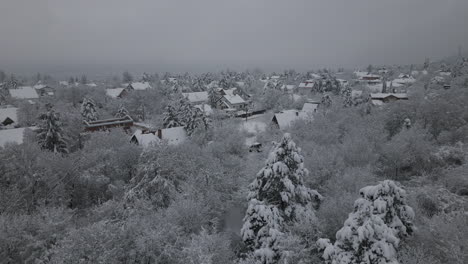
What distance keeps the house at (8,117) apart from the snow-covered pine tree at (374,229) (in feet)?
175

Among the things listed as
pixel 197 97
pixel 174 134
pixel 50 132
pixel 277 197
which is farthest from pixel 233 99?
pixel 277 197

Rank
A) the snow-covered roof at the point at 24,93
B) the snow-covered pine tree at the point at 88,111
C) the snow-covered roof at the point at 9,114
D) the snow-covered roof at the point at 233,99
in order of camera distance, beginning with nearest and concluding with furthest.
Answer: the snow-covered roof at the point at 9,114, the snow-covered pine tree at the point at 88,111, the snow-covered roof at the point at 233,99, the snow-covered roof at the point at 24,93

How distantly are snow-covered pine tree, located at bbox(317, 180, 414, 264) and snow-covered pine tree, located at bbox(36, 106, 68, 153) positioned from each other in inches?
1173

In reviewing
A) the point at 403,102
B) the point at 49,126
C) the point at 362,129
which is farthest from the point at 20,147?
the point at 403,102

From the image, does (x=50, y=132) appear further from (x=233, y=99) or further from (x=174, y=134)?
(x=233, y=99)

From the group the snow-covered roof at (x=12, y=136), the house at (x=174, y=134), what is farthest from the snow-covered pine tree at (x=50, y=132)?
the house at (x=174, y=134)

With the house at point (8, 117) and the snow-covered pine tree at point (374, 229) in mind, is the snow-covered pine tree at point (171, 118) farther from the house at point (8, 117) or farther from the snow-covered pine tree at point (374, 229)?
the snow-covered pine tree at point (374, 229)

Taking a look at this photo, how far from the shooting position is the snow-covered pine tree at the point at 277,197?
13.9 m

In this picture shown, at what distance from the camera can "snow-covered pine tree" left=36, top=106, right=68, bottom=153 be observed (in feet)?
98.1

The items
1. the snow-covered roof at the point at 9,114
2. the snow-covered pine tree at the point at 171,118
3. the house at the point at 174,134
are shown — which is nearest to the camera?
the house at the point at 174,134

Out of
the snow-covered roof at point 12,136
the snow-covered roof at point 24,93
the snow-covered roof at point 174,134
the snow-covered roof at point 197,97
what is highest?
the snow-covered roof at point 24,93

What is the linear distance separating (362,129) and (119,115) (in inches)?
1523

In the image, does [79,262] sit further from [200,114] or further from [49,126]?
[200,114]

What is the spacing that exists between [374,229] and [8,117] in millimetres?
55948
